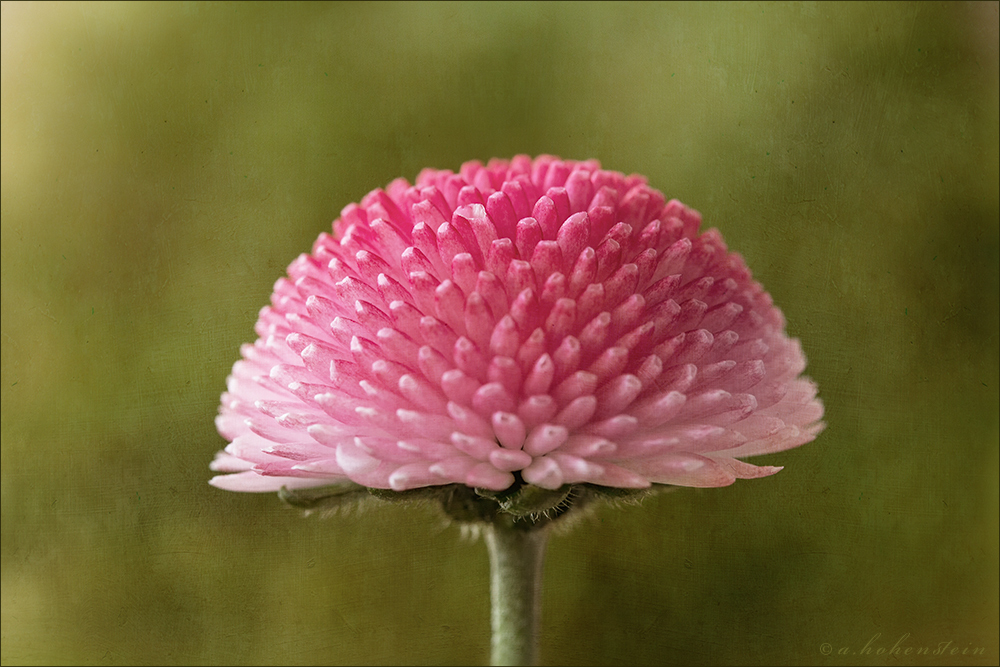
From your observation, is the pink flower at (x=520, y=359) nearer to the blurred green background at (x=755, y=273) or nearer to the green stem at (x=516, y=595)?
the green stem at (x=516, y=595)

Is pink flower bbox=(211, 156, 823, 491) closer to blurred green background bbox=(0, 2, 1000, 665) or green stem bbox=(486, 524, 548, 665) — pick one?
green stem bbox=(486, 524, 548, 665)

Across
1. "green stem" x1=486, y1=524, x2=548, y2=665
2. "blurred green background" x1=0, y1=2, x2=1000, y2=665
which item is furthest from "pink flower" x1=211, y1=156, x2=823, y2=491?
"blurred green background" x1=0, y1=2, x2=1000, y2=665

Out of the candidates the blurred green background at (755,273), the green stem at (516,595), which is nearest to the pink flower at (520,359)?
the green stem at (516,595)

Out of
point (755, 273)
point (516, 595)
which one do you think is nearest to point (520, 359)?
point (516, 595)

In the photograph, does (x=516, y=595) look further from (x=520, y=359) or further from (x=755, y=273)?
(x=755, y=273)

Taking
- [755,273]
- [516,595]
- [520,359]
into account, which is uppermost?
[755,273]

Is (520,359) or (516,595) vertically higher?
(520,359)
